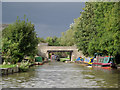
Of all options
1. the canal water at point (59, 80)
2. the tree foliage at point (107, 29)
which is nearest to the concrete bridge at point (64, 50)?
the tree foliage at point (107, 29)

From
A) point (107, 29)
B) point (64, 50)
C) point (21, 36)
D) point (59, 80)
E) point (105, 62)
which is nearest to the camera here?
point (59, 80)

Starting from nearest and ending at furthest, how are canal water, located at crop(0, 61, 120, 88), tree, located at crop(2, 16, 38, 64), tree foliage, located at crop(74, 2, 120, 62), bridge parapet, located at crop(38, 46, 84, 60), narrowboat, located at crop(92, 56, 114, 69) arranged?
1. canal water, located at crop(0, 61, 120, 88)
2. tree foliage, located at crop(74, 2, 120, 62)
3. tree, located at crop(2, 16, 38, 64)
4. narrowboat, located at crop(92, 56, 114, 69)
5. bridge parapet, located at crop(38, 46, 84, 60)

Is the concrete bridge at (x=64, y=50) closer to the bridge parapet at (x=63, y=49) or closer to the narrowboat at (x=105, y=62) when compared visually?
the bridge parapet at (x=63, y=49)

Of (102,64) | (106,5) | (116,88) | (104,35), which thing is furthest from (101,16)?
(116,88)

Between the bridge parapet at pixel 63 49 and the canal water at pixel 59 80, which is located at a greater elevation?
the bridge parapet at pixel 63 49

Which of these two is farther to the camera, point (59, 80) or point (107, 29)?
point (107, 29)

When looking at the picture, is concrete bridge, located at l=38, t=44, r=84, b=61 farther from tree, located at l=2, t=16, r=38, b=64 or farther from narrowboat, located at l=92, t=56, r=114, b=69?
tree, located at l=2, t=16, r=38, b=64

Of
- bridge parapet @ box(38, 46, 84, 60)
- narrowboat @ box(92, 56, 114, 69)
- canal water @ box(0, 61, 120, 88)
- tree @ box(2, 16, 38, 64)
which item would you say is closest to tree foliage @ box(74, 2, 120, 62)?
narrowboat @ box(92, 56, 114, 69)

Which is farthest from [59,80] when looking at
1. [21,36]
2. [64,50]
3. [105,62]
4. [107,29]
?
[64,50]

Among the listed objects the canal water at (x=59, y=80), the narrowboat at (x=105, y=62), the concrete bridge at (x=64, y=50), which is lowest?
the canal water at (x=59, y=80)

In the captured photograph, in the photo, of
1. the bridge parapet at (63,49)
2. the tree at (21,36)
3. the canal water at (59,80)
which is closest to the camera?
the canal water at (59,80)

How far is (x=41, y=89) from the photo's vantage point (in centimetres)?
1592

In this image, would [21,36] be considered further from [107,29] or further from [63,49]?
[63,49]

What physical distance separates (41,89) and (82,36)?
41747mm
